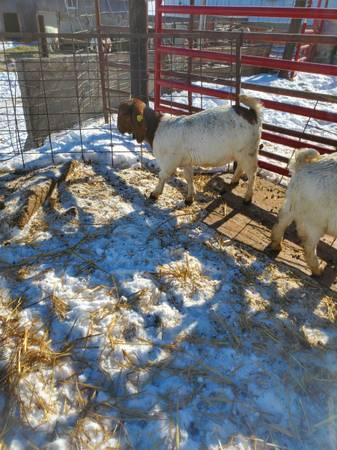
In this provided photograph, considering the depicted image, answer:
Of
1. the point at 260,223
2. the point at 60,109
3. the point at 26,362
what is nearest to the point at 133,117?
the point at 260,223

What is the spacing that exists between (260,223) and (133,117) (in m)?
2.38

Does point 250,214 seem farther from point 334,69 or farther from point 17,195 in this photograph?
point 17,195

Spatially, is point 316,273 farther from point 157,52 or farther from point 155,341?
point 157,52

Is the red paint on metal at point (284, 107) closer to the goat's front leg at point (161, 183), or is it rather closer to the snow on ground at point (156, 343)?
the goat's front leg at point (161, 183)

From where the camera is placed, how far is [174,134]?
5023 mm

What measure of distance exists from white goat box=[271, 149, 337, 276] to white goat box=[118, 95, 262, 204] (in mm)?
1225

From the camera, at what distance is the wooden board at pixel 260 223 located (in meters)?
4.31

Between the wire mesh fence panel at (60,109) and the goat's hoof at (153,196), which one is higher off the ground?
the wire mesh fence panel at (60,109)

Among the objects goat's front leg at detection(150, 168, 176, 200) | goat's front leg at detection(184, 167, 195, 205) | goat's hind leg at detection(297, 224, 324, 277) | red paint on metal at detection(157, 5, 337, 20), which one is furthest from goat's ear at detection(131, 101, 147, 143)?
goat's hind leg at detection(297, 224, 324, 277)

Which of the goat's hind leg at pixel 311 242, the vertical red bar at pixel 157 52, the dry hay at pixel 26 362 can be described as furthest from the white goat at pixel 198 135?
the dry hay at pixel 26 362

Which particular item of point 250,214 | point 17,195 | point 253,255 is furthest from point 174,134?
point 17,195

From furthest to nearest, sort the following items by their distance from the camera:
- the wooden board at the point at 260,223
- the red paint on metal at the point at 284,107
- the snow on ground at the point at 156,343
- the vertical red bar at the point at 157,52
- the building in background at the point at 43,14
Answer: the building in background at the point at 43,14, the vertical red bar at the point at 157,52, the red paint on metal at the point at 284,107, the wooden board at the point at 260,223, the snow on ground at the point at 156,343

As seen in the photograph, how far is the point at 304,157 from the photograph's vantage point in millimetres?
3811

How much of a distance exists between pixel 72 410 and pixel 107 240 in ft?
6.86
